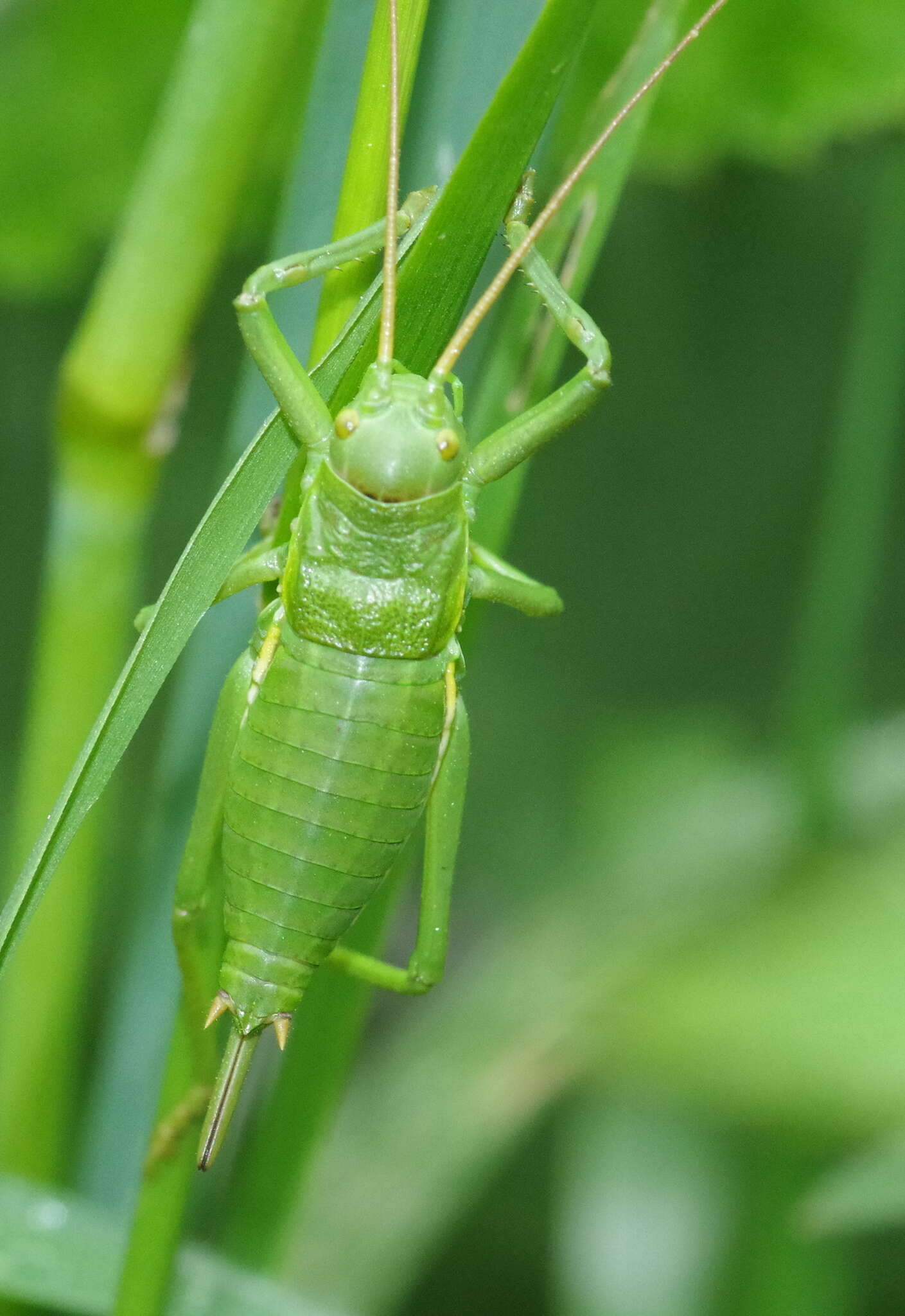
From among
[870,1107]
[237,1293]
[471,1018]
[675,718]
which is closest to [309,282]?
[237,1293]

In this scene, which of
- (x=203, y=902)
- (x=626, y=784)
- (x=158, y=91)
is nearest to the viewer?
(x=203, y=902)

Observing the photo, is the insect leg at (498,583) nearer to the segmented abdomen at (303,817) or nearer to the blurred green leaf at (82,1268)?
the segmented abdomen at (303,817)

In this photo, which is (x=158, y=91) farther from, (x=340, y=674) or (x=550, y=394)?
(x=340, y=674)

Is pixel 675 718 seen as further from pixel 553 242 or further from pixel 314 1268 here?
pixel 553 242

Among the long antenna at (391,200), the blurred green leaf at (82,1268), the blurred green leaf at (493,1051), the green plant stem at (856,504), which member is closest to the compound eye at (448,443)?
the long antenna at (391,200)

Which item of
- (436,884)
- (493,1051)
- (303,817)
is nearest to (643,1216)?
(493,1051)
